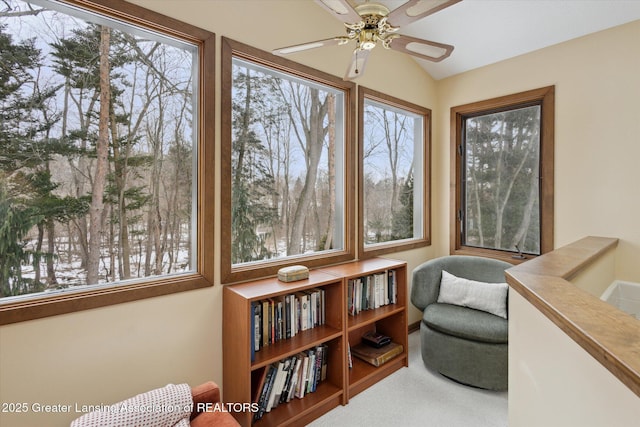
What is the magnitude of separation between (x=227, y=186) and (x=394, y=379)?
195 cm

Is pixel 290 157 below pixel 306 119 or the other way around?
below

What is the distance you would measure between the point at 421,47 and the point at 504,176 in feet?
7.00

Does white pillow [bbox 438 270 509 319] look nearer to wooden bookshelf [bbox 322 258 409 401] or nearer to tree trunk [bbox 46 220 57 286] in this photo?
wooden bookshelf [bbox 322 258 409 401]

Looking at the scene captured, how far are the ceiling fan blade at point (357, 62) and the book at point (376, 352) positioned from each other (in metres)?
2.07

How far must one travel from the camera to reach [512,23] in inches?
103

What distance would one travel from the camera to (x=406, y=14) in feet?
4.26

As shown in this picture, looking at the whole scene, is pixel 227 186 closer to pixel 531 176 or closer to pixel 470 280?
pixel 470 280

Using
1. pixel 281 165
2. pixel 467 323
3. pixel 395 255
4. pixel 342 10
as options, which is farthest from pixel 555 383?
pixel 395 255

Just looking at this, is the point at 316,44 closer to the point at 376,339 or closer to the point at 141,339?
the point at 141,339

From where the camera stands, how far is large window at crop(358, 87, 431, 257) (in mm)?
2989

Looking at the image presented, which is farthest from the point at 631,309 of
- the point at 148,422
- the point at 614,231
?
the point at 148,422

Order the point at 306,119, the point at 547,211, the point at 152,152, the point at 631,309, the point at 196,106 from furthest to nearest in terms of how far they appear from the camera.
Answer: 1. the point at 547,211
2. the point at 306,119
3. the point at 631,309
4. the point at 196,106
5. the point at 152,152

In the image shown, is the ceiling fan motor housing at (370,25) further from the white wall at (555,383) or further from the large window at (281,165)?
the white wall at (555,383)

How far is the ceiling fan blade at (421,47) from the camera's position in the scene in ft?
4.85
